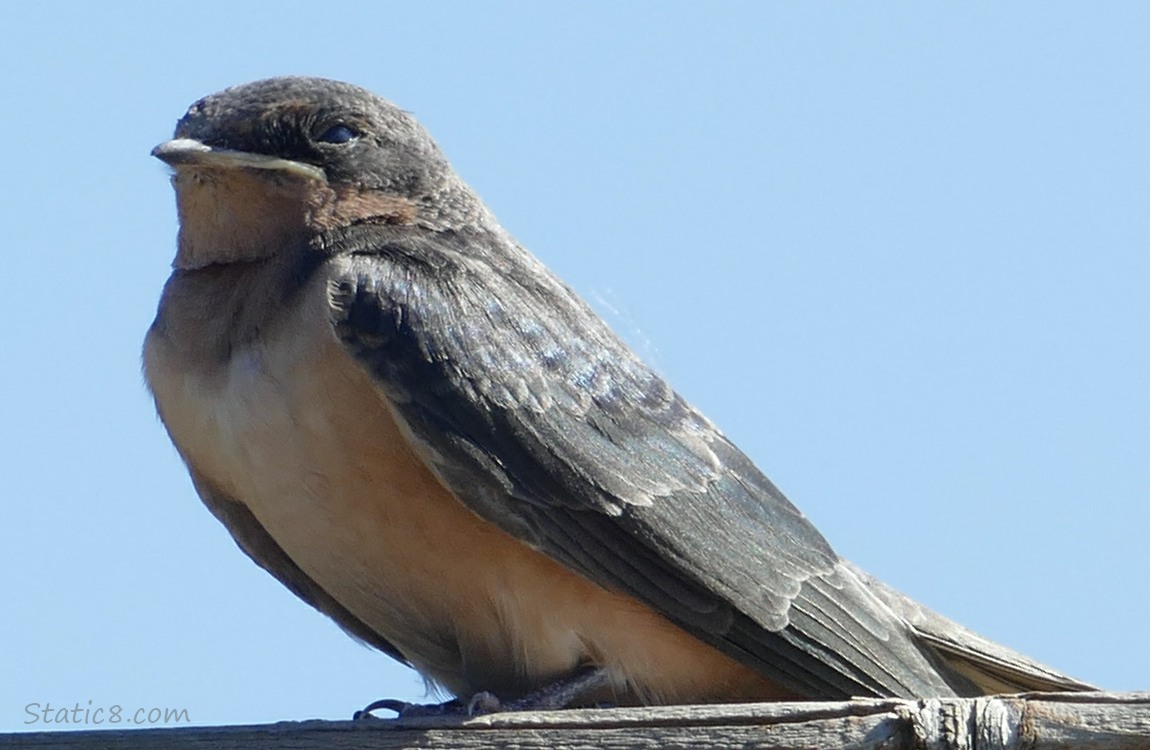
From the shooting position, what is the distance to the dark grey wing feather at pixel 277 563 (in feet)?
17.4

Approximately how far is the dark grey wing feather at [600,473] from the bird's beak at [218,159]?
1.30 ft

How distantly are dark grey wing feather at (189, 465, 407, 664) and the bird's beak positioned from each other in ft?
3.14

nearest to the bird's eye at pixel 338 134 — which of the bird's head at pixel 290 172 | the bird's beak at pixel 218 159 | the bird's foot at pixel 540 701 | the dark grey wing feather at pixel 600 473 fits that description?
the bird's head at pixel 290 172

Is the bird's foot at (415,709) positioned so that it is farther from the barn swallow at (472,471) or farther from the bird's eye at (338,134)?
the bird's eye at (338,134)

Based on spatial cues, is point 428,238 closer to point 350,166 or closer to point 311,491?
point 350,166

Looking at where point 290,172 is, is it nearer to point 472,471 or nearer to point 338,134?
point 338,134

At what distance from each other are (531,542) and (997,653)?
1.67 metres

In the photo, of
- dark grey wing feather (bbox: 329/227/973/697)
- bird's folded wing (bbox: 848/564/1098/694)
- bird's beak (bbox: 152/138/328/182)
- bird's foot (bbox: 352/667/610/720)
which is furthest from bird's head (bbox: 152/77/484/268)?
bird's folded wing (bbox: 848/564/1098/694)

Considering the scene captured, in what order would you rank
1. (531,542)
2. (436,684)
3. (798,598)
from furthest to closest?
(436,684) < (798,598) < (531,542)

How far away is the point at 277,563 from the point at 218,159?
1293mm

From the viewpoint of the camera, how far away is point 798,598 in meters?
4.73

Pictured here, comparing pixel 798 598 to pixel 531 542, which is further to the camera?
pixel 798 598

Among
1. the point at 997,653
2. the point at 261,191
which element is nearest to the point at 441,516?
the point at 261,191

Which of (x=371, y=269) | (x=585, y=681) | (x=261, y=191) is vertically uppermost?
(x=261, y=191)
